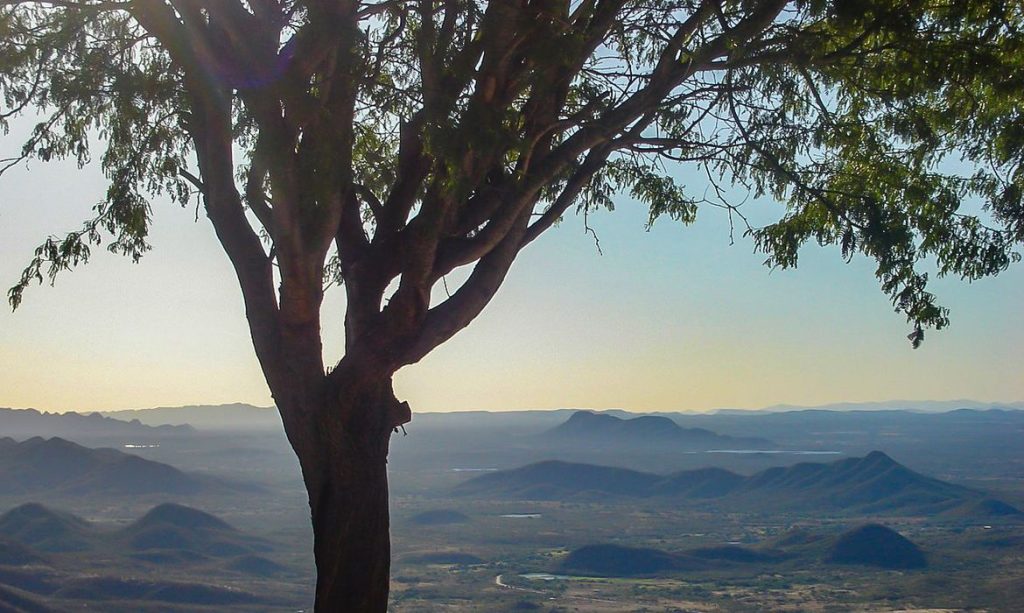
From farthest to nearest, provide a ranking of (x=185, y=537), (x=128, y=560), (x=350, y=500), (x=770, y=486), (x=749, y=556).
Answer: (x=770, y=486) → (x=185, y=537) → (x=749, y=556) → (x=128, y=560) → (x=350, y=500)

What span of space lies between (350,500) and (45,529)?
11166 cm

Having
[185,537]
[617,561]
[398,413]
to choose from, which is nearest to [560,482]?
[185,537]

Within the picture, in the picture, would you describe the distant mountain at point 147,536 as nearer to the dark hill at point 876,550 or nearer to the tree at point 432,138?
the dark hill at point 876,550

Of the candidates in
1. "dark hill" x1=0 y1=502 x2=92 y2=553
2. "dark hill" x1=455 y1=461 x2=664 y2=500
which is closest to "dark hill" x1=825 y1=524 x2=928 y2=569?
"dark hill" x1=455 y1=461 x2=664 y2=500

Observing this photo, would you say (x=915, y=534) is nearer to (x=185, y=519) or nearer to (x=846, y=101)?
(x=185, y=519)

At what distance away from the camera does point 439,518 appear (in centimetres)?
12912

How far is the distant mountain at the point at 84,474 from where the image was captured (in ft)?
529

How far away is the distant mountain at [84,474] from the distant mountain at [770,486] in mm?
41222

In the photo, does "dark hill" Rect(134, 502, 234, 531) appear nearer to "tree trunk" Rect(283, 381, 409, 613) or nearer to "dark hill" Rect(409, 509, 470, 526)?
"dark hill" Rect(409, 509, 470, 526)

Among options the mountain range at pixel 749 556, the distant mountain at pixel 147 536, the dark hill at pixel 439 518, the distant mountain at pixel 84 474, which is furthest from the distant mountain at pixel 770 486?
the distant mountain at pixel 147 536

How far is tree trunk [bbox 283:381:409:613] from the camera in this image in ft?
26.4

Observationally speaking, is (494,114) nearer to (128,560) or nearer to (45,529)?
(128,560)

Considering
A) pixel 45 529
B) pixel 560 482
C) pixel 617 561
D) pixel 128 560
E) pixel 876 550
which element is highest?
pixel 560 482

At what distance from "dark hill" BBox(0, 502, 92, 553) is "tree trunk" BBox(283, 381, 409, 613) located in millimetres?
103397
